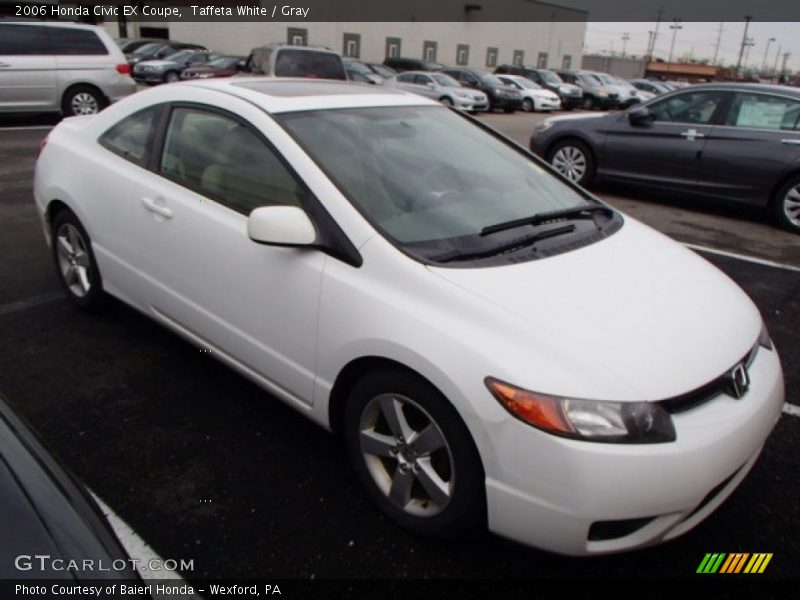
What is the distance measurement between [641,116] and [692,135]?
681mm

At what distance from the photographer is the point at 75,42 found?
11.0 m

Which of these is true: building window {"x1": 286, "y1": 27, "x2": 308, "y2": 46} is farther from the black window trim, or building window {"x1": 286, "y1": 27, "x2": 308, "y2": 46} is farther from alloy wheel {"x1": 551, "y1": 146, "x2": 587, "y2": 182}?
the black window trim

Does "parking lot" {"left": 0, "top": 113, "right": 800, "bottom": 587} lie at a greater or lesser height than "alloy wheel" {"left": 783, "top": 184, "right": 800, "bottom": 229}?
lesser

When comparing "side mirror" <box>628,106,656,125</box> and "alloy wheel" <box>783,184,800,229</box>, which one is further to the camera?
"side mirror" <box>628,106,656,125</box>

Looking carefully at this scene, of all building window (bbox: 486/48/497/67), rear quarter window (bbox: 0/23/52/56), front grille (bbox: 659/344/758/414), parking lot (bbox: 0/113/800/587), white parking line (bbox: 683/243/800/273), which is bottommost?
parking lot (bbox: 0/113/800/587)

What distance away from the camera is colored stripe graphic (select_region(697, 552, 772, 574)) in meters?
2.24

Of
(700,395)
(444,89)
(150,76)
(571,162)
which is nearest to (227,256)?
(700,395)

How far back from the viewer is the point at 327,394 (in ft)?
7.99

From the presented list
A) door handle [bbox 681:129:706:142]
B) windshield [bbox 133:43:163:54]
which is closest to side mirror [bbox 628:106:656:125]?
door handle [bbox 681:129:706:142]

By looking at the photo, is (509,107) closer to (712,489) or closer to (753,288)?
(753,288)

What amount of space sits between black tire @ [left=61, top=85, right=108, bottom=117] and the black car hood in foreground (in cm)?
1110

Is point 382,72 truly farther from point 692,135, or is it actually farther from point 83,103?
point 692,135

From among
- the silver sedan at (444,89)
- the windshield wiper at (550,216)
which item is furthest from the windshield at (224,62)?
the windshield wiper at (550,216)

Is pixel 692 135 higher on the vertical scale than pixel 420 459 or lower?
higher
